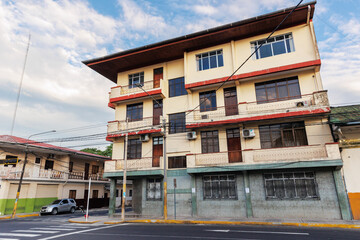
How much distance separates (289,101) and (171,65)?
37.1ft

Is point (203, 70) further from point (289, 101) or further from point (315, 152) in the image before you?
point (315, 152)

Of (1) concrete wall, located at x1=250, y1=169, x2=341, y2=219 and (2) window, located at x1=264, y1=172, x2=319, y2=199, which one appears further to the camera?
(2) window, located at x1=264, y1=172, x2=319, y2=199

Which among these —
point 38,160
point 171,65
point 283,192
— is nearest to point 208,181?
point 283,192

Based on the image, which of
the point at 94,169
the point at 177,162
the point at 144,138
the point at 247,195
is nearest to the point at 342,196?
the point at 247,195

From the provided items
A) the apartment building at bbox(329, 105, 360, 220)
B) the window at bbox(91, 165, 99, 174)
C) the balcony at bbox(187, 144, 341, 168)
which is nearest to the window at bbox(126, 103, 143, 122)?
the balcony at bbox(187, 144, 341, 168)

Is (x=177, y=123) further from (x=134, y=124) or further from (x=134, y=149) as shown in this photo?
(x=134, y=149)

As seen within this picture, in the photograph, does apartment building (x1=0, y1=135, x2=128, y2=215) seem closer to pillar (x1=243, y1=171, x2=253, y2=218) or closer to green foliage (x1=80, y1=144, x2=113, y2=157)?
pillar (x1=243, y1=171, x2=253, y2=218)

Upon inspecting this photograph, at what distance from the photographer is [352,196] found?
14.5m

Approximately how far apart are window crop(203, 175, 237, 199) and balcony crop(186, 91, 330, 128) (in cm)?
436

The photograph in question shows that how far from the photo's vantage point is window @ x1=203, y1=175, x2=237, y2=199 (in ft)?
56.6

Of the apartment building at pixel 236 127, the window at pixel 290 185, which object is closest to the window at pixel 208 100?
the apartment building at pixel 236 127

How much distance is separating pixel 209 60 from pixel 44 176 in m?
22.8

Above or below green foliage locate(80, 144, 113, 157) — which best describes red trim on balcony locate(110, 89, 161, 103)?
below

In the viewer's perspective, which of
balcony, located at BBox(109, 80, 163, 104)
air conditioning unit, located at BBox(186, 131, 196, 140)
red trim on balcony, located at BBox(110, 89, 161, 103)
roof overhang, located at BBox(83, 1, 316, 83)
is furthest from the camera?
balcony, located at BBox(109, 80, 163, 104)
